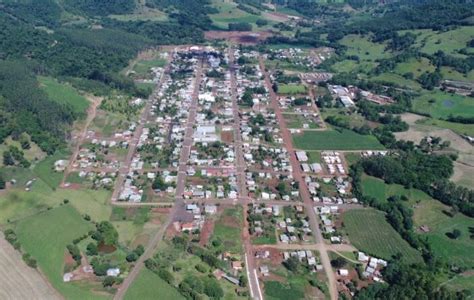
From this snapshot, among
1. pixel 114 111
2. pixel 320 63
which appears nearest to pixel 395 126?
pixel 320 63

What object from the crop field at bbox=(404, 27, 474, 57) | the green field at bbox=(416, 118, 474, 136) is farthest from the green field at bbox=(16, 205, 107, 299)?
the crop field at bbox=(404, 27, 474, 57)

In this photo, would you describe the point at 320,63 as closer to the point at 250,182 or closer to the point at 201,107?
the point at 201,107

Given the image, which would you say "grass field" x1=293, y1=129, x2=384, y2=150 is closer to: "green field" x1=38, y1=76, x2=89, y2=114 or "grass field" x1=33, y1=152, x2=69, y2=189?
"grass field" x1=33, y1=152, x2=69, y2=189

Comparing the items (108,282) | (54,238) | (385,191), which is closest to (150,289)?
(108,282)

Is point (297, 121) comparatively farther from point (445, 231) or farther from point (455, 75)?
point (455, 75)

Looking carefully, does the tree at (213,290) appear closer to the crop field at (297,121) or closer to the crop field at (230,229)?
the crop field at (230,229)
